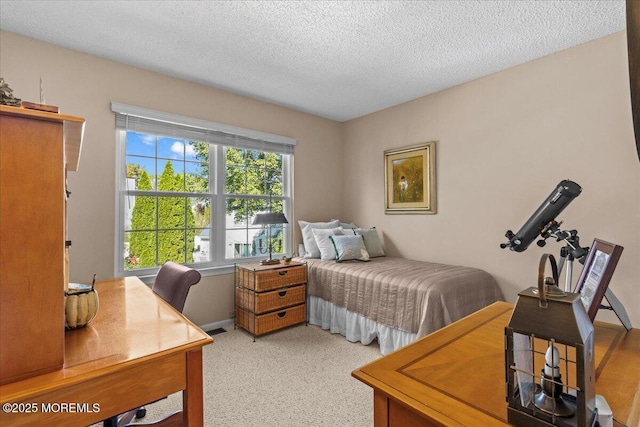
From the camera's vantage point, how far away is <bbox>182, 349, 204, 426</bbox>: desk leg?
41.4 inches

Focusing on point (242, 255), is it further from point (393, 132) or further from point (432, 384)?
point (432, 384)

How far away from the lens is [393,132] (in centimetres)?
405

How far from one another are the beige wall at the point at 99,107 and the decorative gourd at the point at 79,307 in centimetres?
187

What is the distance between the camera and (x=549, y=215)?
6.80 ft

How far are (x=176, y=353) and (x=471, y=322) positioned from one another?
1107mm

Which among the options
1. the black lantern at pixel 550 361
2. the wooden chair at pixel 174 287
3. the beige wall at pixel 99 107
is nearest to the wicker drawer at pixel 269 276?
the beige wall at pixel 99 107

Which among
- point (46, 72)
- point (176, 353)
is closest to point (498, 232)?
point (176, 353)

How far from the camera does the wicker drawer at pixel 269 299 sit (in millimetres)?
3123

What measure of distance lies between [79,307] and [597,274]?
1.84 metres

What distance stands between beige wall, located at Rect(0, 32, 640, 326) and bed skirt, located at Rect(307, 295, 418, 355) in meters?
1.01

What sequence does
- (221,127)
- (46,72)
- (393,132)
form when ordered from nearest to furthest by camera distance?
1. (46,72)
2. (221,127)
3. (393,132)

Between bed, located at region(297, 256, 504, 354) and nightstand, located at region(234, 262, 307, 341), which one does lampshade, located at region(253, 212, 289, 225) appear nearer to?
nightstand, located at region(234, 262, 307, 341)

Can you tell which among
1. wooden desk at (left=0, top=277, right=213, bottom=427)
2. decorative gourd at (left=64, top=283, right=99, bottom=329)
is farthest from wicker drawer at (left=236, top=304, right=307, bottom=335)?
decorative gourd at (left=64, top=283, right=99, bottom=329)

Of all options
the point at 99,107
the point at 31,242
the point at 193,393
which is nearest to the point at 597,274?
the point at 193,393
